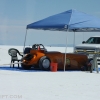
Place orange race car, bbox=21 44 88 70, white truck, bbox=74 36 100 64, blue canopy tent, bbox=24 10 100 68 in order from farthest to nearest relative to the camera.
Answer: white truck, bbox=74 36 100 64 → orange race car, bbox=21 44 88 70 → blue canopy tent, bbox=24 10 100 68

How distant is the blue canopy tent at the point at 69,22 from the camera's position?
16.6 metres

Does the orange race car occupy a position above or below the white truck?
below

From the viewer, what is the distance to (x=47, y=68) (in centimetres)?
1712

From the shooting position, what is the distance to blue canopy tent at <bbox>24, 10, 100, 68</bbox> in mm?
16562

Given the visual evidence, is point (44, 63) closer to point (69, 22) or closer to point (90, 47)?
point (69, 22)

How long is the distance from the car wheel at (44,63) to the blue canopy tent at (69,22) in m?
1.50

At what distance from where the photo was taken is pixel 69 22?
16625 millimetres

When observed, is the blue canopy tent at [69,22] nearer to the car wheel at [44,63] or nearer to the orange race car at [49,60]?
the orange race car at [49,60]
